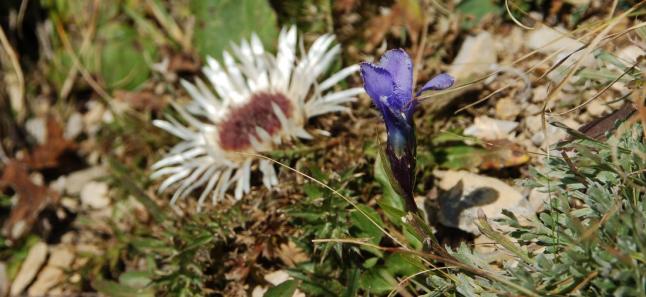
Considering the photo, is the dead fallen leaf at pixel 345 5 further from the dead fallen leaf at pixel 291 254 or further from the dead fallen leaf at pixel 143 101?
the dead fallen leaf at pixel 291 254

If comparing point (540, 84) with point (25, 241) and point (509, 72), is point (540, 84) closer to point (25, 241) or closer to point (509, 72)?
point (509, 72)

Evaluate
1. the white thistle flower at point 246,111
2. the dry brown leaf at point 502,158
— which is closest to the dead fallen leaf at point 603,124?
the dry brown leaf at point 502,158

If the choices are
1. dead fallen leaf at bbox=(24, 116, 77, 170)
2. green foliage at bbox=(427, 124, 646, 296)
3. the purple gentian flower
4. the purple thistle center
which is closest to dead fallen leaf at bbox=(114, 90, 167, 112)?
dead fallen leaf at bbox=(24, 116, 77, 170)

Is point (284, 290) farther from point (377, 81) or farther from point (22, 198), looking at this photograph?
point (22, 198)

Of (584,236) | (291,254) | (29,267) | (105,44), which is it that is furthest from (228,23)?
(584,236)

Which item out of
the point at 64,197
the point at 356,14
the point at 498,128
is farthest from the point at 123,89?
the point at 498,128

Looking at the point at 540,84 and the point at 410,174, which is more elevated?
the point at 410,174
